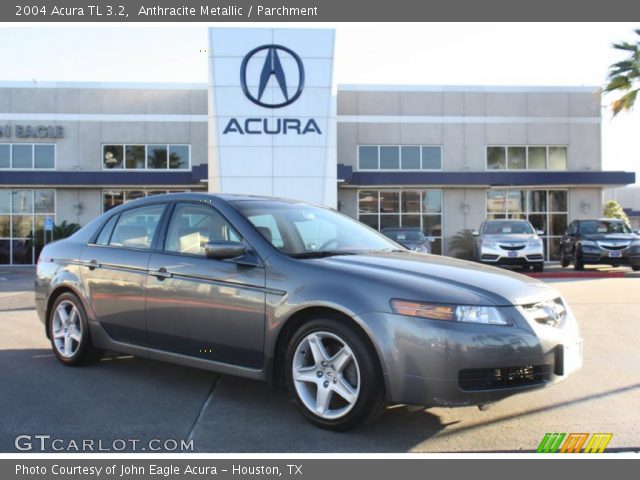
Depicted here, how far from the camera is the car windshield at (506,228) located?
19281 millimetres

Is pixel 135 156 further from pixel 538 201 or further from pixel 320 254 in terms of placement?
pixel 320 254

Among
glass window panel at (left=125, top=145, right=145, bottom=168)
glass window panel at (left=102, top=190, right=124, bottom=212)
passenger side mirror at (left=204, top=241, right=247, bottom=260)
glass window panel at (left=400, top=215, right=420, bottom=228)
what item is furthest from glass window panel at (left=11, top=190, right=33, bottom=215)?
passenger side mirror at (left=204, top=241, right=247, bottom=260)

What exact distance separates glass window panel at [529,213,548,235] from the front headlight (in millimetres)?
24737

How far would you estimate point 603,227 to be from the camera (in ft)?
66.6

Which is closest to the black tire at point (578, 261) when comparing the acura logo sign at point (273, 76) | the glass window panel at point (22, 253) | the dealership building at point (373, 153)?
the dealership building at point (373, 153)

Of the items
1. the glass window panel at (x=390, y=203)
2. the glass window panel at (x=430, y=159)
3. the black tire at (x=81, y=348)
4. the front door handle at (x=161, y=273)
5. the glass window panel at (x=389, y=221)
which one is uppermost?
the glass window panel at (x=430, y=159)

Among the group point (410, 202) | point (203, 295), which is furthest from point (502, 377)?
point (410, 202)

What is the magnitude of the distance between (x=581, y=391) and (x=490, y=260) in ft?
45.1

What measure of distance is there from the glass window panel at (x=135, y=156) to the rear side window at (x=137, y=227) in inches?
856

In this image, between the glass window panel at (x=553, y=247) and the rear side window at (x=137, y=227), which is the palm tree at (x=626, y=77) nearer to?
the glass window panel at (x=553, y=247)

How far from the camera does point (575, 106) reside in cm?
2753

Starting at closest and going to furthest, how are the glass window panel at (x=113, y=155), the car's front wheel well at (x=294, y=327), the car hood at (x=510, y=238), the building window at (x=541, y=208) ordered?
the car's front wheel well at (x=294, y=327) < the car hood at (x=510, y=238) < the glass window panel at (x=113, y=155) < the building window at (x=541, y=208)

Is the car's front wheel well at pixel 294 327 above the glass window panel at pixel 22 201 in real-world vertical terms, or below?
below

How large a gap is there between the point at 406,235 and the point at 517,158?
37.0ft
